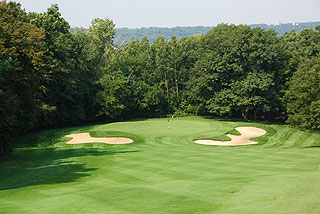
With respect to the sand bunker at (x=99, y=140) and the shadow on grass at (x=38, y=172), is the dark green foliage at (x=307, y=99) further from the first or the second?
the shadow on grass at (x=38, y=172)

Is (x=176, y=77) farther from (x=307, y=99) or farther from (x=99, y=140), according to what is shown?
(x=99, y=140)

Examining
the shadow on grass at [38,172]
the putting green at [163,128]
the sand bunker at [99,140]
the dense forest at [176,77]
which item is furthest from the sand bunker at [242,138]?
the shadow on grass at [38,172]

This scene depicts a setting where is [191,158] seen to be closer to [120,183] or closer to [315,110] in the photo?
[120,183]

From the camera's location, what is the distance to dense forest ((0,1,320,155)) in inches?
1641

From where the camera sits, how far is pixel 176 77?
2525 inches

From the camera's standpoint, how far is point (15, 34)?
78.2 feet

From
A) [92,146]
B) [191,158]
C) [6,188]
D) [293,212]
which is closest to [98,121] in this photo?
[92,146]

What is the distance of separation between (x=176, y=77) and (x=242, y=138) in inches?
1190

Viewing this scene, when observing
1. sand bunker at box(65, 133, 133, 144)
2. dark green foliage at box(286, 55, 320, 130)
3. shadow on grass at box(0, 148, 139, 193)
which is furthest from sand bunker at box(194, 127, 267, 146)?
shadow on grass at box(0, 148, 139, 193)

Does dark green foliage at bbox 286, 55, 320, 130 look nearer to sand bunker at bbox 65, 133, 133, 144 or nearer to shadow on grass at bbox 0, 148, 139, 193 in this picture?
sand bunker at bbox 65, 133, 133, 144

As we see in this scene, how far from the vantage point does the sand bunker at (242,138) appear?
33919 mm

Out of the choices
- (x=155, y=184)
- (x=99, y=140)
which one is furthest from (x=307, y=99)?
(x=155, y=184)

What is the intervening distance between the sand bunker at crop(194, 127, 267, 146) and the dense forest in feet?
19.7

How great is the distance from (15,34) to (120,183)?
16.0 m
